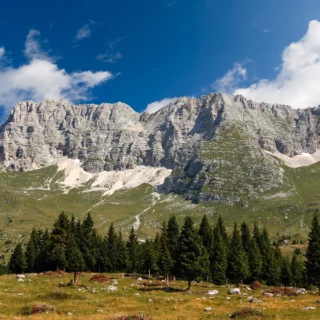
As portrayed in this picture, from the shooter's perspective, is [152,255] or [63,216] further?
[152,255]

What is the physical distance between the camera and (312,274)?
80.2 meters

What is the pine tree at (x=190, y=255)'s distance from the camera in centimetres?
5812

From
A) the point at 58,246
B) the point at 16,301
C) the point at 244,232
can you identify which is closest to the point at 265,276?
the point at 244,232

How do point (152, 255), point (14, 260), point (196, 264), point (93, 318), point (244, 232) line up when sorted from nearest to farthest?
point (93, 318) < point (196, 264) < point (152, 255) < point (244, 232) < point (14, 260)

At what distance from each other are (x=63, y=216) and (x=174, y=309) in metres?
63.4

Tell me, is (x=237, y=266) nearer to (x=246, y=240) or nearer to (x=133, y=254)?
(x=246, y=240)

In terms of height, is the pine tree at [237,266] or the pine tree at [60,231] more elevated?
the pine tree at [60,231]

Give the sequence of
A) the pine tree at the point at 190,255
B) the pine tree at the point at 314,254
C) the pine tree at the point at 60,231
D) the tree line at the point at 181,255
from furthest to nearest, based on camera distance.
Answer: the pine tree at the point at 60,231 < the pine tree at the point at 314,254 < the tree line at the point at 181,255 < the pine tree at the point at 190,255

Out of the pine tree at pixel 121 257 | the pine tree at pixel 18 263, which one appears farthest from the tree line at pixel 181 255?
the pine tree at pixel 121 257

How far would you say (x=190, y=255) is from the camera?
59688mm

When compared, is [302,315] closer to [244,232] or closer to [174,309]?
[174,309]

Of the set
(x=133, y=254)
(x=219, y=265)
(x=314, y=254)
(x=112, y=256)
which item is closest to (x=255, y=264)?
(x=219, y=265)

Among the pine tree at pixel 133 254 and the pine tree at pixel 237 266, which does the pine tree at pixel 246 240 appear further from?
the pine tree at pixel 133 254

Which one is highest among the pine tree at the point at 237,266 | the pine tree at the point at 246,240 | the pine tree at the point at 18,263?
the pine tree at the point at 246,240
